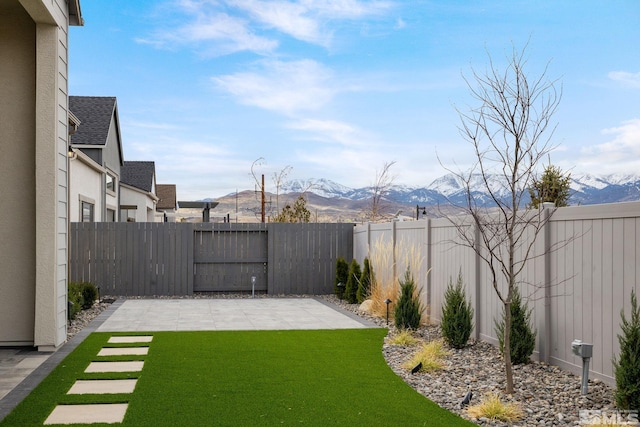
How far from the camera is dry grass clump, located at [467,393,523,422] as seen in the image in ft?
13.0

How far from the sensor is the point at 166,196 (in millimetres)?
36281

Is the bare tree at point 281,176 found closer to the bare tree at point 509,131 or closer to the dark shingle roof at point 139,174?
the dark shingle roof at point 139,174

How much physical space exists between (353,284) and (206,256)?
3205mm

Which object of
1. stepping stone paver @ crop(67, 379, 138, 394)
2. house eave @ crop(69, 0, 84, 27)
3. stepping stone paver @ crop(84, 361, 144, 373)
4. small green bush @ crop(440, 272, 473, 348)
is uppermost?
house eave @ crop(69, 0, 84, 27)

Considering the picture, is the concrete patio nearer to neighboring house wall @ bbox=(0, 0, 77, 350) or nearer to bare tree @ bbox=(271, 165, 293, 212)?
neighboring house wall @ bbox=(0, 0, 77, 350)

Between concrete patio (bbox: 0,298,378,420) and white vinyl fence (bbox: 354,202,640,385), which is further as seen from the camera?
concrete patio (bbox: 0,298,378,420)

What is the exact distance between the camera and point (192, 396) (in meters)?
4.46

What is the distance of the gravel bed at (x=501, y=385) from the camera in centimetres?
412

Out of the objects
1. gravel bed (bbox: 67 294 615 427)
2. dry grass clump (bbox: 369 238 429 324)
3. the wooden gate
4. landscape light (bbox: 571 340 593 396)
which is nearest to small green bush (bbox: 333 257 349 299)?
the wooden gate

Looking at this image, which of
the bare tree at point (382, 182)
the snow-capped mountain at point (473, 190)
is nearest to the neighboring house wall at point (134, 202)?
the snow-capped mountain at point (473, 190)

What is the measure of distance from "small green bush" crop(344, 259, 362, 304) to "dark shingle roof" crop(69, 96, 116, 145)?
966 centimetres

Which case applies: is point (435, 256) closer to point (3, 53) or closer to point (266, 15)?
point (3, 53)

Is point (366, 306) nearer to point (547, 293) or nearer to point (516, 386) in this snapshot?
point (547, 293)

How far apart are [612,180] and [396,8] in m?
46.3
